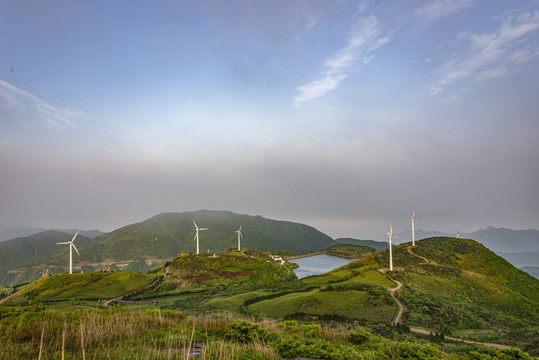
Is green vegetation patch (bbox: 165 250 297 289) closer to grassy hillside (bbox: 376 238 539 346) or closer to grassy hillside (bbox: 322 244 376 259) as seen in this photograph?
grassy hillside (bbox: 376 238 539 346)

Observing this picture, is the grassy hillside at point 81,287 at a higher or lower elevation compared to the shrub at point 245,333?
lower

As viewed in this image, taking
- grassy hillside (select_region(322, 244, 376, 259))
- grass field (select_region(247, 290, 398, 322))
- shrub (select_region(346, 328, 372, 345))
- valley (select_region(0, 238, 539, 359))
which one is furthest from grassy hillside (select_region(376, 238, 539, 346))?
grassy hillside (select_region(322, 244, 376, 259))

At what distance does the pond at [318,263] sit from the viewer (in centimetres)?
10232

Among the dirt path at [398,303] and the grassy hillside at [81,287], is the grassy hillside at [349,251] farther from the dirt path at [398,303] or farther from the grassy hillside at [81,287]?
the grassy hillside at [81,287]

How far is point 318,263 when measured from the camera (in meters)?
120

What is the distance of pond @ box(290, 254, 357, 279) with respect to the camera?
102325mm

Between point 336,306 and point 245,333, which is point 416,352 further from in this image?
point 336,306

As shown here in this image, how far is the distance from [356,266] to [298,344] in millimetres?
74098

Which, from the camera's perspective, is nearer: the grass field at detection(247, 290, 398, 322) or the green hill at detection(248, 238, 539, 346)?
the green hill at detection(248, 238, 539, 346)

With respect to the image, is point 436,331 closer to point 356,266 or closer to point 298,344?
point 298,344

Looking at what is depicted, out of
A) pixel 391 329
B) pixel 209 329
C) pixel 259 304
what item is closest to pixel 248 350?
pixel 209 329

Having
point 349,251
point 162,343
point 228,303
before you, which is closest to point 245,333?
point 162,343

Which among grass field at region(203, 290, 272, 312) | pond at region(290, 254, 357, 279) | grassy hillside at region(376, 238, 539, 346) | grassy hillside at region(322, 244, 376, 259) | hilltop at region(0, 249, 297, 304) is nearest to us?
grassy hillside at region(376, 238, 539, 346)

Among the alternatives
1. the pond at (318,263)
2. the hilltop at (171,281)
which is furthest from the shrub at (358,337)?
the pond at (318,263)
